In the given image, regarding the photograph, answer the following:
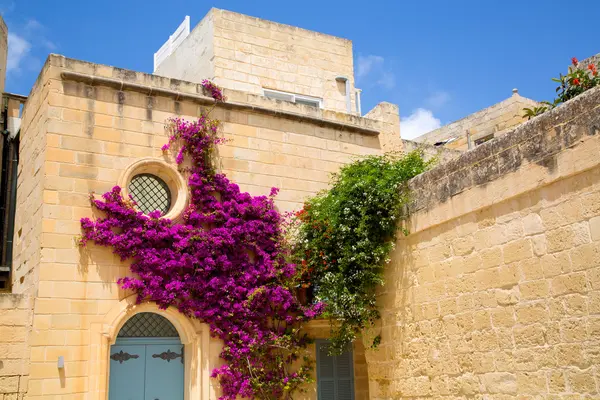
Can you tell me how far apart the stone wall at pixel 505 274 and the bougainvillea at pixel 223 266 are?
168 cm

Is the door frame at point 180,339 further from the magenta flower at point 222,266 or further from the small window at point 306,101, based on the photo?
the small window at point 306,101

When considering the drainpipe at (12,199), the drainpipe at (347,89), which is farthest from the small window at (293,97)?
the drainpipe at (12,199)

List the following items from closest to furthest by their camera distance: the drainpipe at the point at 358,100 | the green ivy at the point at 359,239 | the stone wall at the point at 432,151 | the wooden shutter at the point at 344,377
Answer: the green ivy at the point at 359,239, the wooden shutter at the point at 344,377, the stone wall at the point at 432,151, the drainpipe at the point at 358,100

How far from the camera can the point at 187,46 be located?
1532 centimetres

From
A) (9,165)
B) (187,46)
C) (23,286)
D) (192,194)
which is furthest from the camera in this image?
(187,46)

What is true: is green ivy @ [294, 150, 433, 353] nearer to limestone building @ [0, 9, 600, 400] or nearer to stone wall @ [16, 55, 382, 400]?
limestone building @ [0, 9, 600, 400]

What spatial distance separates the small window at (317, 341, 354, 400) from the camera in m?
11.1

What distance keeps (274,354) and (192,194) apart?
8.85 feet

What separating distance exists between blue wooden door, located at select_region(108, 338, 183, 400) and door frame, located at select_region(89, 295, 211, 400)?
5.1 inches

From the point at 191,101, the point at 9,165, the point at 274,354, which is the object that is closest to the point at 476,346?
the point at 274,354

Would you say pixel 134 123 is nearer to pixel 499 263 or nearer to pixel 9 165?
pixel 9 165

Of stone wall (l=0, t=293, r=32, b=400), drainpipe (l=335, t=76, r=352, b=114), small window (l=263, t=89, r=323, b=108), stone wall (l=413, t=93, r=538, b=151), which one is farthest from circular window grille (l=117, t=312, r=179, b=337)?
stone wall (l=413, t=93, r=538, b=151)

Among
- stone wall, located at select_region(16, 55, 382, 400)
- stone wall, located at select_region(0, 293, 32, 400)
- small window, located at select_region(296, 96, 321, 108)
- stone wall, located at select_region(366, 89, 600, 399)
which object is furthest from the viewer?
small window, located at select_region(296, 96, 321, 108)

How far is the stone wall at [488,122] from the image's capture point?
61.0ft
